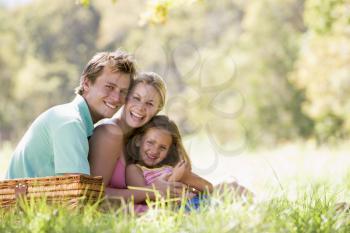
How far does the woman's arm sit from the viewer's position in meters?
3.81

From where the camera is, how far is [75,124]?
140 inches

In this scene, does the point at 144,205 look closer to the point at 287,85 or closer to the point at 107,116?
the point at 107,116

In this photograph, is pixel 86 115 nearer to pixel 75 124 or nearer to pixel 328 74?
pixel 75 124

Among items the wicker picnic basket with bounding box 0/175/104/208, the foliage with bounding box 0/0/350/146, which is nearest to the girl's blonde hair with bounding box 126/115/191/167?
the wicker picnic basket with bounding box 0/175/104/208

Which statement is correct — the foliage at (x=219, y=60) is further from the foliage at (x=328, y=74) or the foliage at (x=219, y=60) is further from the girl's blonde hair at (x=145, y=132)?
the girl's blonde hair at (x=145, y=132)

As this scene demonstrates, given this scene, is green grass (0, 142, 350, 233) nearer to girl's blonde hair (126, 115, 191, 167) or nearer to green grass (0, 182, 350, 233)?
green grass (0, 182, 350, 233)

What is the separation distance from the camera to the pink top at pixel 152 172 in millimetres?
4125

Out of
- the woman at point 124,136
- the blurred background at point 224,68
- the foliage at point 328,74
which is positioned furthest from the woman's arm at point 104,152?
the foliage at point 328,74

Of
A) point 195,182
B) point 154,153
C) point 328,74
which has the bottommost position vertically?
point 195,182

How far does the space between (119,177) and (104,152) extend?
1.17ft

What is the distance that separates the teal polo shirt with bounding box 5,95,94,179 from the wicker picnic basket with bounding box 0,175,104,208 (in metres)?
0.22

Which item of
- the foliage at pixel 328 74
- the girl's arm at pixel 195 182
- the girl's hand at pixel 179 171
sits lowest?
the girl's arm at pixel 195 182

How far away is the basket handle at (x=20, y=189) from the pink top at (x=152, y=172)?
974 mm

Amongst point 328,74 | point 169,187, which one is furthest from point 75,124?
point 328,74
